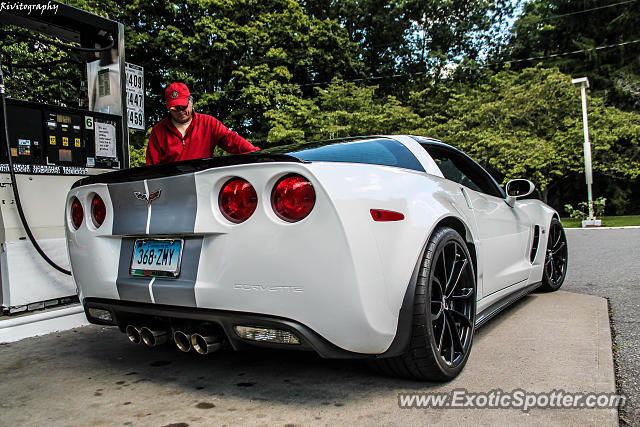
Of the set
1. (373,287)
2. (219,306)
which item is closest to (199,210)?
(219,306)

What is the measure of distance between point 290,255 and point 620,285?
431 cm

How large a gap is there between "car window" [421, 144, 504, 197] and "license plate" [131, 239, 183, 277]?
1.65 meters

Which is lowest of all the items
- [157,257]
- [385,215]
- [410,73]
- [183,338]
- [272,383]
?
[272,383]

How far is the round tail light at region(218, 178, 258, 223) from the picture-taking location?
2143 millimetres

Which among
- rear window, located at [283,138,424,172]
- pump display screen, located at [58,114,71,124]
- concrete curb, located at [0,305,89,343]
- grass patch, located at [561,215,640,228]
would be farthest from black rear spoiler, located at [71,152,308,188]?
grass patch, located at [561,215,640,228]

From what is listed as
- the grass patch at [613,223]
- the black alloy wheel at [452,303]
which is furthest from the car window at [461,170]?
the grass patch at [613,223]

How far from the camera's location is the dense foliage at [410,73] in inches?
822

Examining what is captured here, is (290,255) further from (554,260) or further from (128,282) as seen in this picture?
(554,260)

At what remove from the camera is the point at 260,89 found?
21.9 meters

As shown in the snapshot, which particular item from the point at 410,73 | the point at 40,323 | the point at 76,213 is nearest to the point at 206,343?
the point at 76,213

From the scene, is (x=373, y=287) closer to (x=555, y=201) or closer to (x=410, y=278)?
(x=410, y=278)

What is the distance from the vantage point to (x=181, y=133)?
3846mm

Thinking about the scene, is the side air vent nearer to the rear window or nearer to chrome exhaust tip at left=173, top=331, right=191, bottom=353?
A: the rear window

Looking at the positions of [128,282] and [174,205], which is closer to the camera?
[174,205]
